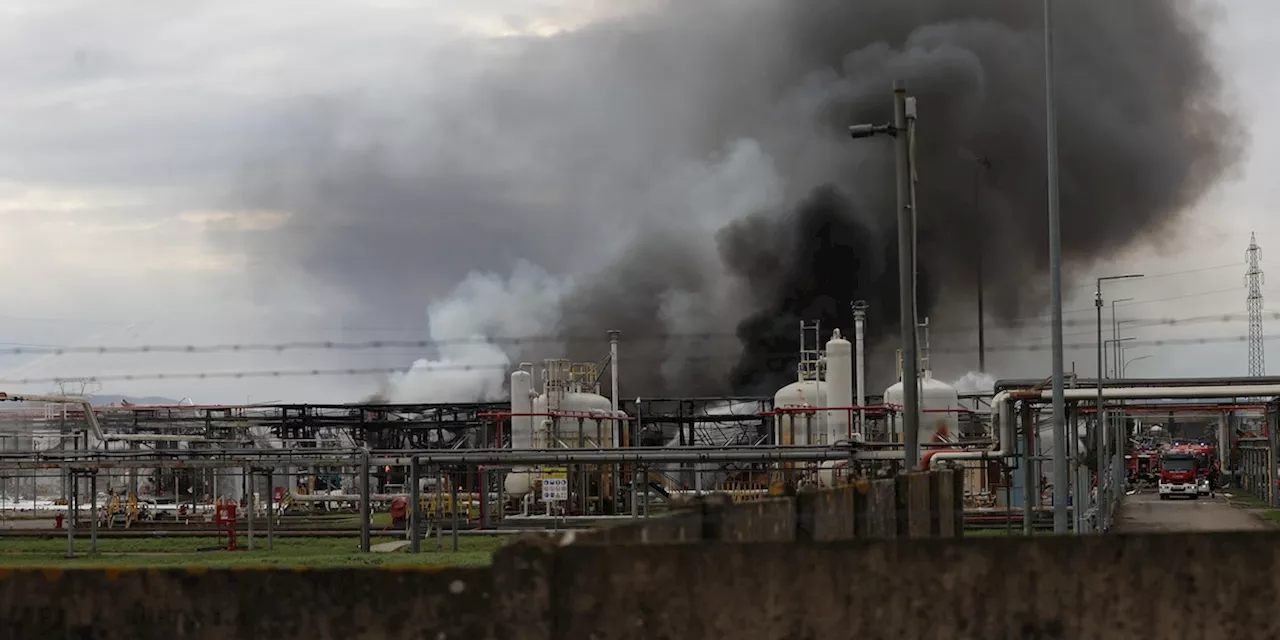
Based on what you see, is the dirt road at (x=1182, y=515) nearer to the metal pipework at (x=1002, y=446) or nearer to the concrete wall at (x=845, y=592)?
the metal pipework at (x=1002, y=446)

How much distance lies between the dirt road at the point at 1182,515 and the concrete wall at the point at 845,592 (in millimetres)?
31666

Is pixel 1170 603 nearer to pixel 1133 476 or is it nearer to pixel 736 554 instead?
pixel 736 554

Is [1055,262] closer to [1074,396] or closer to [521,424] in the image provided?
[1074,396]

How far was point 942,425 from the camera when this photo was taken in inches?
2040

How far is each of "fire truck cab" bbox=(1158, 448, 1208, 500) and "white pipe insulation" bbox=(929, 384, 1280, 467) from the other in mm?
24351

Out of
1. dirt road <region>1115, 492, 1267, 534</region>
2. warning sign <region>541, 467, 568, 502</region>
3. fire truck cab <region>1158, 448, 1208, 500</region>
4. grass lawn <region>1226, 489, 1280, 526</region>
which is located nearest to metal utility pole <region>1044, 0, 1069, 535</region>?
dirt road <region>1115, 492, 1267, 534</region>

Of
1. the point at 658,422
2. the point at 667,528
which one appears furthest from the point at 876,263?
the point at 667,528

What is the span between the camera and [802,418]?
56.6 m

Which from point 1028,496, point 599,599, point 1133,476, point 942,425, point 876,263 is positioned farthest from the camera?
point 1133,476

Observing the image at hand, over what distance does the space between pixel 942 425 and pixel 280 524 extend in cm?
2403

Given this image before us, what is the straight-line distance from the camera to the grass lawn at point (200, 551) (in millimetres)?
30953

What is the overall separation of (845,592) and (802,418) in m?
50.9

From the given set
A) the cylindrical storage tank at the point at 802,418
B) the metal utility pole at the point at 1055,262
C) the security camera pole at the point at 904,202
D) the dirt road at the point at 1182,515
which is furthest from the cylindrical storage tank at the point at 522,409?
the security camera pole at the point at 904,202

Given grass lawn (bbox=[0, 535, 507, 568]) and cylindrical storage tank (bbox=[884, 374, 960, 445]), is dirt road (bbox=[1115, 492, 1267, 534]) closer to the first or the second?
cylindrical storage tank (bbox=[884, 374, 960, 445])
